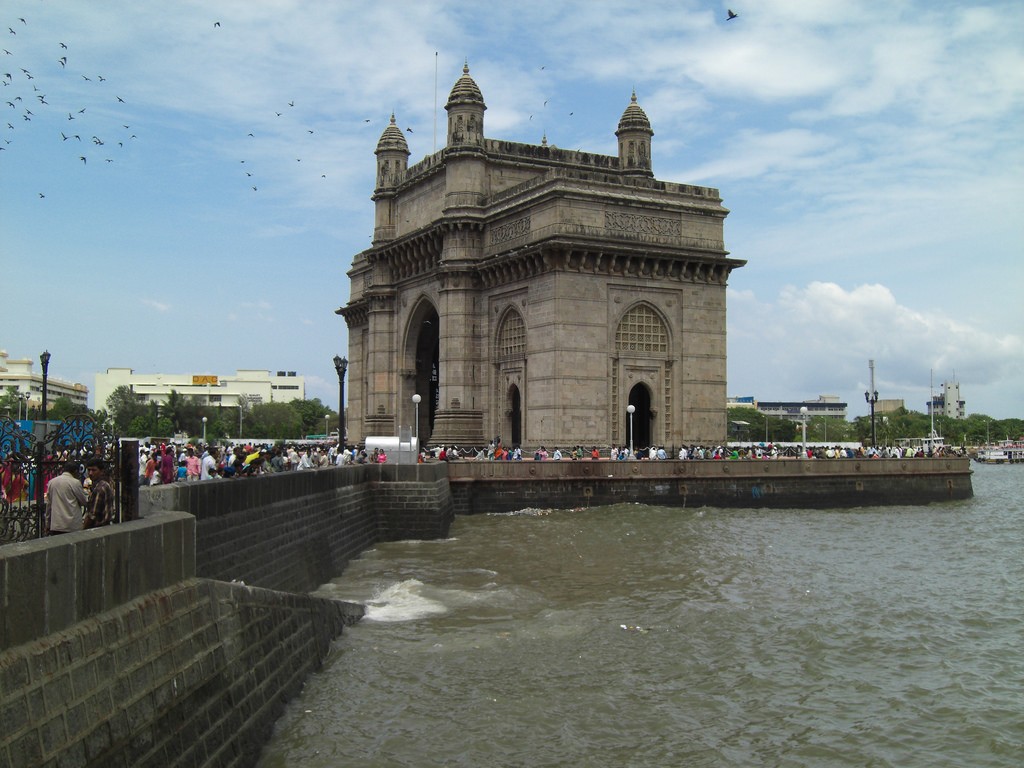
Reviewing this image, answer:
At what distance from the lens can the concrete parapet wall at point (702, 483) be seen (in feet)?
104

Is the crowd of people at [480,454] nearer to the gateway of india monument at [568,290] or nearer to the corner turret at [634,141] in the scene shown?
the gateway of india monument at [568,290]

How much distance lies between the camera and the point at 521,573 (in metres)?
20.1

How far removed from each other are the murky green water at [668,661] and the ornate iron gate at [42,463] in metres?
3.06

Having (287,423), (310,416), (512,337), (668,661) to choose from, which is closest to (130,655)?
(668,661)

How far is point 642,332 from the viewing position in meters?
38.6

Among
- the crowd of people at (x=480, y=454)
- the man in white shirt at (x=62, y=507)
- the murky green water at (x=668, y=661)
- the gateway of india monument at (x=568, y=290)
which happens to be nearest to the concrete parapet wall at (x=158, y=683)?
the murky green water at (x=668, y=661)

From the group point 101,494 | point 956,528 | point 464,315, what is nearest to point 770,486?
point 956,528

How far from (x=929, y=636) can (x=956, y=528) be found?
16395 millimetres

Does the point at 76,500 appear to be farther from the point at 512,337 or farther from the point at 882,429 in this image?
the point at 882,429

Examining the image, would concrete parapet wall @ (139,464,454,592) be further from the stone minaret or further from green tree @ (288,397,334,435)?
green tree @ (288,397,334,435)

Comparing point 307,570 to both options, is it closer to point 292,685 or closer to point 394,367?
point 292,685

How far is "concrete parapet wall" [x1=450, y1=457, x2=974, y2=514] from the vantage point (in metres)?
31.7

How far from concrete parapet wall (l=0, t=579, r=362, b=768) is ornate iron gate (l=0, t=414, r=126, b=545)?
117 centimetres

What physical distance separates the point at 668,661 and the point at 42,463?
8.61 metres
